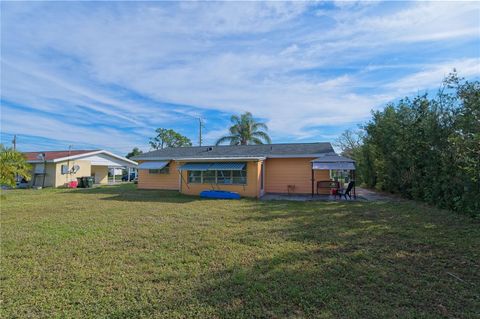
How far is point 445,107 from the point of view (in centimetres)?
1336

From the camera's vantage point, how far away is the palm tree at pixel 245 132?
33000 millimetres

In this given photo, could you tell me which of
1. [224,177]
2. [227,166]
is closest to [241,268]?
[227,166]

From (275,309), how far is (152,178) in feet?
74.7

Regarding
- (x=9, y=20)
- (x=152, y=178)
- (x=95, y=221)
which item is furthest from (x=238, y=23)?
(x=152, y=178)

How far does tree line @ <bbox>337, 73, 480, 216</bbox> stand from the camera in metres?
9.89

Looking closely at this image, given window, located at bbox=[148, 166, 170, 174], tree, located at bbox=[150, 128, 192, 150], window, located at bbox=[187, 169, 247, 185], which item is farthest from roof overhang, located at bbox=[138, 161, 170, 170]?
tree, located at bbox=[150, 128, 192, 150]

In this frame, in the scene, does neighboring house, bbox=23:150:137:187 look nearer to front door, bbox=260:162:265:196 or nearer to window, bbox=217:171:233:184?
window, bbox=217:171:233:184

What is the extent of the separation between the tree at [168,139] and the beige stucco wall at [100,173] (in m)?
24.6

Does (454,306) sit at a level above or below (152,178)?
below

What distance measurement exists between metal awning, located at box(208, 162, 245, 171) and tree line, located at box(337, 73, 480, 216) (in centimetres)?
1091

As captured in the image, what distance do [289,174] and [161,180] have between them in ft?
41.3

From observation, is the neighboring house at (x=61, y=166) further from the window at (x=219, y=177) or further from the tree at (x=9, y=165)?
the window at (x=219, y=177)

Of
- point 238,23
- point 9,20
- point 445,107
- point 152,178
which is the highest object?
point 238,23

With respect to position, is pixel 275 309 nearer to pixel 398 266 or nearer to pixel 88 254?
pixel 398 266
